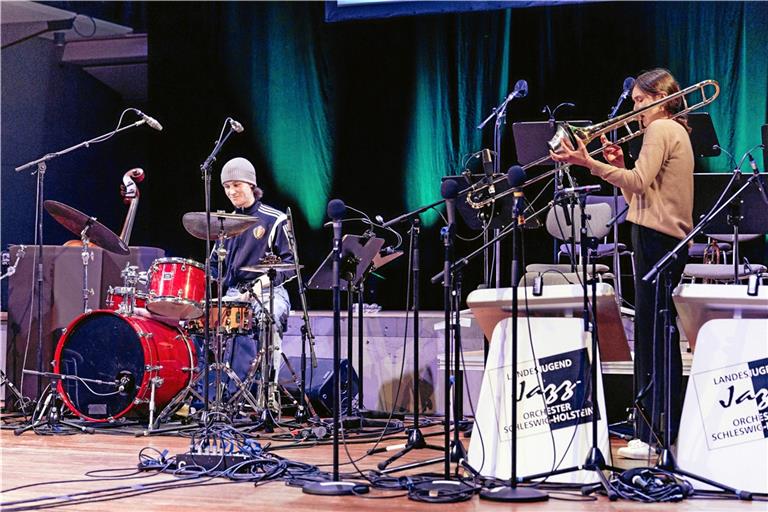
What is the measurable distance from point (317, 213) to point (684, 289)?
5037 millimetres

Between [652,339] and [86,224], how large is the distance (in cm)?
363

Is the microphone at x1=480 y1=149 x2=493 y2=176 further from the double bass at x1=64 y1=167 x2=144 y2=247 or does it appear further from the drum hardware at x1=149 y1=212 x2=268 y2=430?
the double bass at x1=64 y1=167 x2=144 y2=247

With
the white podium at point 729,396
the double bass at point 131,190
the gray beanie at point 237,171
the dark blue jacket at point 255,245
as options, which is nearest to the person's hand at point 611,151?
the white podium at point 729,396

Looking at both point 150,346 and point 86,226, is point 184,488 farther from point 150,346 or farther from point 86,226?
point 86,226

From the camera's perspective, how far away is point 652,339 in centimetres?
434

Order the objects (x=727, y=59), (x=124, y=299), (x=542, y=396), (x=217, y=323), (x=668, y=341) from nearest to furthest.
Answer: (x=668, y=341) → (x=542, y=396) → (x=217, y=323) → (x=124, y=299) → (x=727, y=59)

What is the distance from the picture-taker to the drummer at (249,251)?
6449 mm

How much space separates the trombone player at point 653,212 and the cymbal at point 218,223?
73.7 inches

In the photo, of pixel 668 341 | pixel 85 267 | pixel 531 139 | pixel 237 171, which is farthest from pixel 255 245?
pixel 668 341

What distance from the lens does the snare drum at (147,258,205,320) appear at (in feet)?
18.9

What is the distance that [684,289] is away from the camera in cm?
396

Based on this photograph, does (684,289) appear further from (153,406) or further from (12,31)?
(12,31)

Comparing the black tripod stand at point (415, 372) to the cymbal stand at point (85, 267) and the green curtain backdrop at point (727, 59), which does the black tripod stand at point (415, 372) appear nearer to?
the cymbal stand at point (85, 267)

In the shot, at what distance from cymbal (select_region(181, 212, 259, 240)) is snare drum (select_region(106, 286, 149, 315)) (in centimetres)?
116
